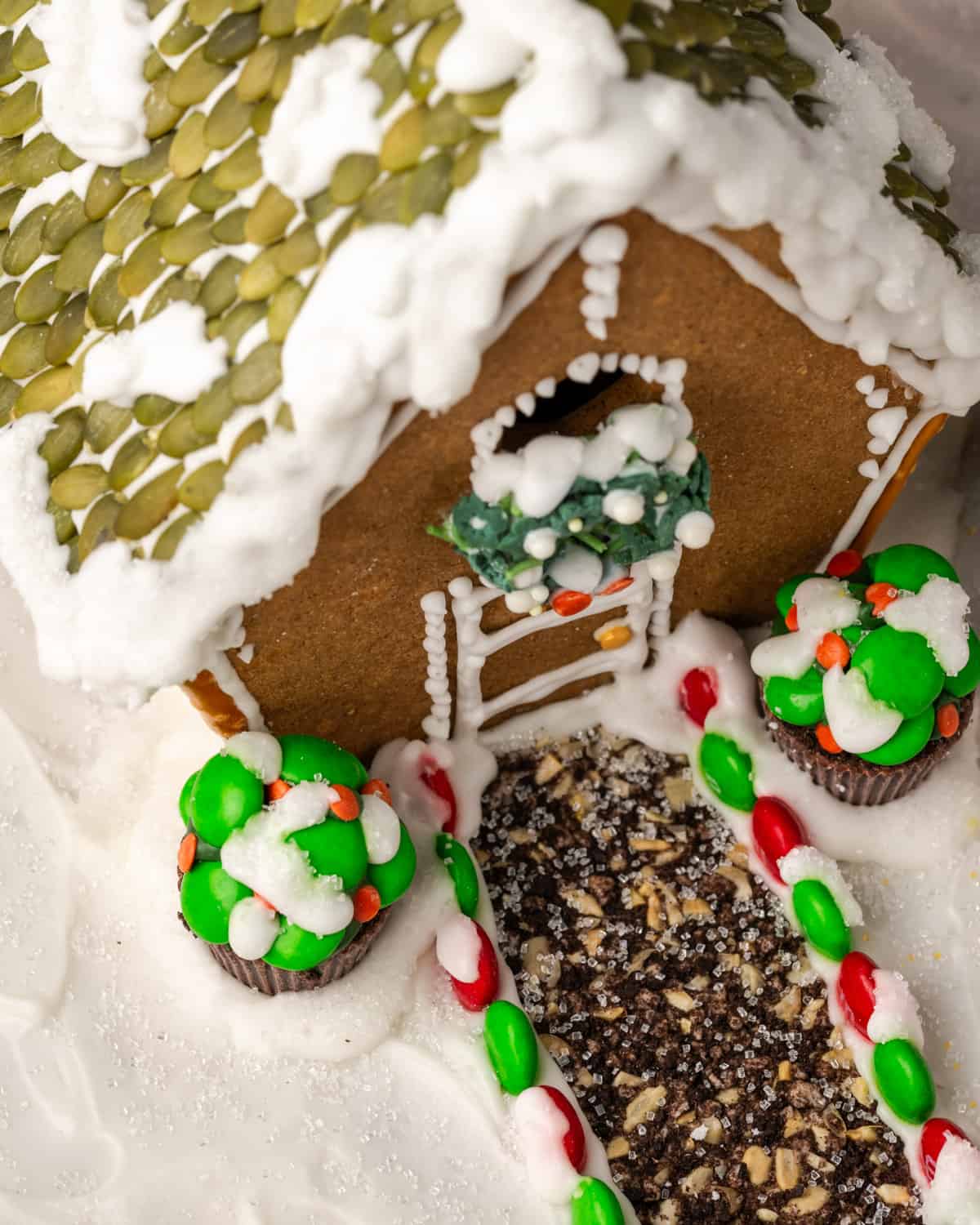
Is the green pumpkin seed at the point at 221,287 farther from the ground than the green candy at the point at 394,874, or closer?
farther from the ground

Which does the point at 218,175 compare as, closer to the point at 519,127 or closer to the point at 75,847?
the point at 519,127

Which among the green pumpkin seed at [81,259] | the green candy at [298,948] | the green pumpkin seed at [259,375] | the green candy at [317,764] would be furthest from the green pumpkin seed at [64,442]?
the green candy at [298,948]

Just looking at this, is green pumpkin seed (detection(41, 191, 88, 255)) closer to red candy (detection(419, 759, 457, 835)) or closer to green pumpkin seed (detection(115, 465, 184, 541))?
green pumpkin seed (detection(115, 465, 184, 541))

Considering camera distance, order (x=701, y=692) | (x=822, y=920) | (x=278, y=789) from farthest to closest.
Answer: (x=701, y=692) → (x=822, y=920) → (x=278, y=789)

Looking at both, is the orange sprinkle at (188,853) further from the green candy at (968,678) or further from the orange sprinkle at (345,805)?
the green candy at (968,678)

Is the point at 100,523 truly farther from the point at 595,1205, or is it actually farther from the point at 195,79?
the point at 595,1205

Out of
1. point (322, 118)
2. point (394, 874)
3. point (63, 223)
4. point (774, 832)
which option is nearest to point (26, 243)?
point (63, 223)

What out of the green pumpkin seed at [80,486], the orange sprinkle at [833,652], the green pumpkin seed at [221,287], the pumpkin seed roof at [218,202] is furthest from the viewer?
the orange sprinkle at [833,652]
